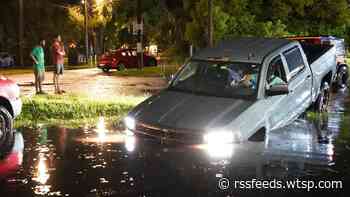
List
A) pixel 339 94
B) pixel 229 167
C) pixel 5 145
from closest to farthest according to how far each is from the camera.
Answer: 1. pixel 229 167
2. pixel 5 145
3. pixel 339 94

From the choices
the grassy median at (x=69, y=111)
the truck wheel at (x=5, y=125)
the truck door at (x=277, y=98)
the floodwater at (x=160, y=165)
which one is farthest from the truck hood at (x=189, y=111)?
the grassy median at (x=69, y=111)

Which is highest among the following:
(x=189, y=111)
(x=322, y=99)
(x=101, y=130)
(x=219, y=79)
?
(x=219, y=79)

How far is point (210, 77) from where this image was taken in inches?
440

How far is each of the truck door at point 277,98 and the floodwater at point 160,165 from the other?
480mm

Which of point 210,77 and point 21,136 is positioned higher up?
point 210,77

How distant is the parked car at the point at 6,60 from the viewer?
46938 mm

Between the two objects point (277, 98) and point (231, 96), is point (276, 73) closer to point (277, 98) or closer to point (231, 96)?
point (277, 98)

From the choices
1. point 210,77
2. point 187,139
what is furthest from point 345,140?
point 187,139

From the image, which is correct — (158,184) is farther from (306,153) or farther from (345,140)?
(345,140)

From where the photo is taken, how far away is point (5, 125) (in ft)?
39.4

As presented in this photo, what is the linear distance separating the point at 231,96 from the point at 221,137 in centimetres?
116

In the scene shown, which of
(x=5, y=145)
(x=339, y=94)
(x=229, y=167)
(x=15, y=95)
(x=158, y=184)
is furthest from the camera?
(x=339, y=94)

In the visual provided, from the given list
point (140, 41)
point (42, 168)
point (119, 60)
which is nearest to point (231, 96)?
point (42, 168)

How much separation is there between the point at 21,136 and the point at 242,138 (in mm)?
4635
